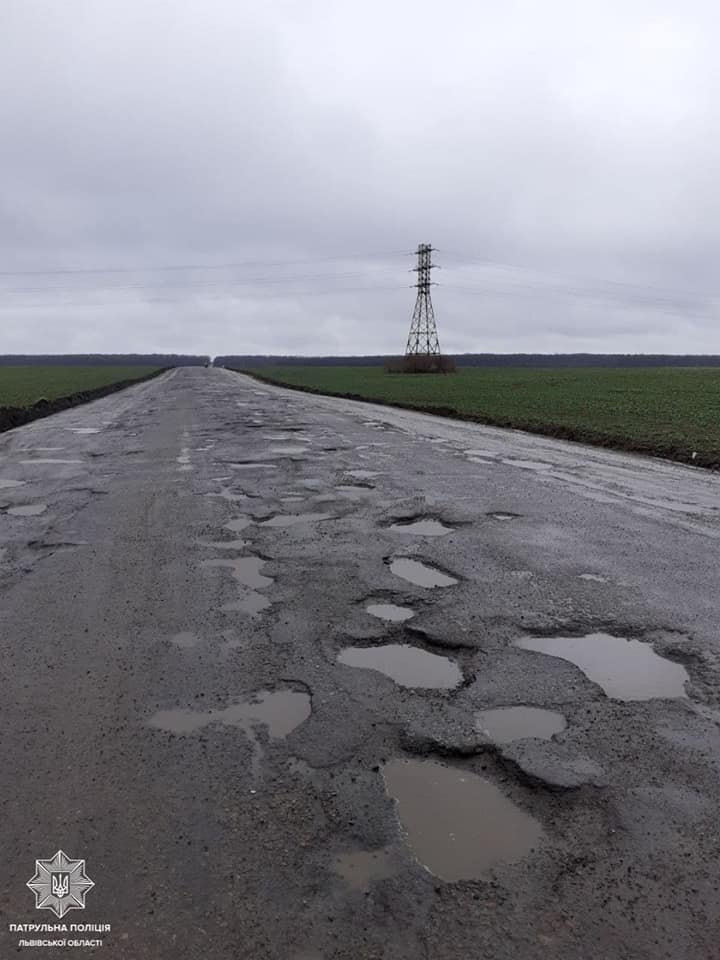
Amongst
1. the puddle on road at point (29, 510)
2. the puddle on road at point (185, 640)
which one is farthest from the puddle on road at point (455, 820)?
the puddle on road at point (29, 510)

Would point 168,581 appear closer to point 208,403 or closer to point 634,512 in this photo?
point 634,512

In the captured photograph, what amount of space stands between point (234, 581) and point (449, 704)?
2502 mm

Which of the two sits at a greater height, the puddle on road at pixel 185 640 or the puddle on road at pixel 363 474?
the puddle on road at pixel 363 474

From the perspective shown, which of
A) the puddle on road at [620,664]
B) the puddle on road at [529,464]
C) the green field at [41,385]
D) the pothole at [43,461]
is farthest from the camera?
the green field at [41,385]

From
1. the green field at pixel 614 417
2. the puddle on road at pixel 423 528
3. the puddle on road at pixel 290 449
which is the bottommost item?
the puddle on road at pixel 423 528

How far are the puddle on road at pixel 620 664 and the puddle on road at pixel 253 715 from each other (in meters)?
1.51

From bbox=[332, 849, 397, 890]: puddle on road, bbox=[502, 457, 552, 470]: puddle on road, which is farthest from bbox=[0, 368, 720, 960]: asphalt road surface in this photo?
bbox=[502, 457, 552, 470]: puddle on road

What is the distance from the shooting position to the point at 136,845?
→ 2553 millimetres

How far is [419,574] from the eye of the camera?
5840 mm

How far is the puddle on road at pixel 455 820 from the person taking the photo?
8.34 feet

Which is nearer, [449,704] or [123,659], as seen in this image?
[449,704]

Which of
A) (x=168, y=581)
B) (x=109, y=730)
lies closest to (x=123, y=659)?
(x=109, y=730)

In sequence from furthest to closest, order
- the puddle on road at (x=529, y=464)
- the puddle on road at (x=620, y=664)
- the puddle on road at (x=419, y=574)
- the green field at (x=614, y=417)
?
1. the green field at (x=614, y=417)
2. the puddle on road at (x=529, y=464)
3. the puddle on road at (x=419, y=574)
4. the puddle on road at (x=620, y=664)

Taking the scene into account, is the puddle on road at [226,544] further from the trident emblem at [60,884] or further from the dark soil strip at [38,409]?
the dark soil strip at [38,409]
